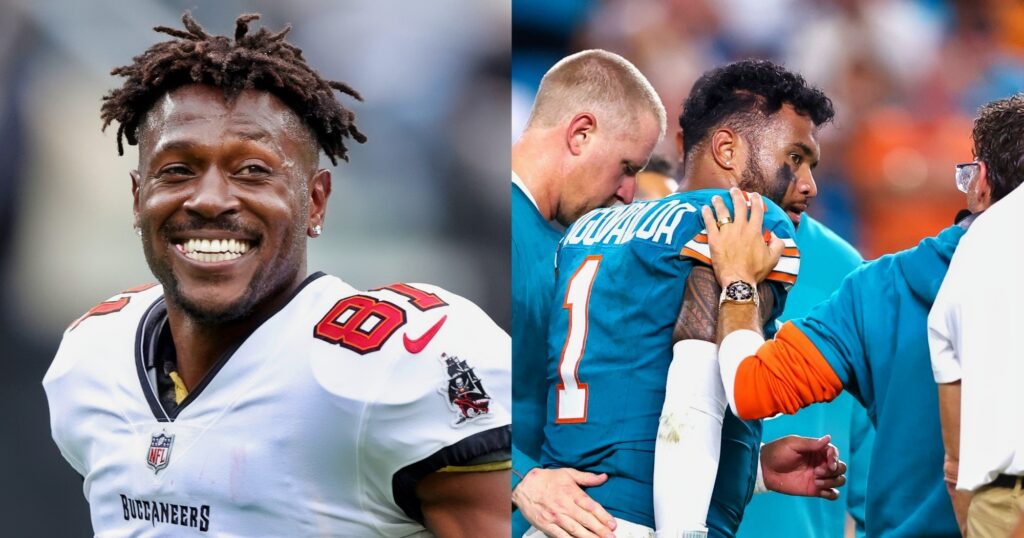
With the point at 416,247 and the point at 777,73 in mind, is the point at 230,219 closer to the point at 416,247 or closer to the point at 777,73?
the point at 416,247

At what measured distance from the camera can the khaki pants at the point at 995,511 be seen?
5.83ft

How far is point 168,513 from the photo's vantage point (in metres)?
2.15

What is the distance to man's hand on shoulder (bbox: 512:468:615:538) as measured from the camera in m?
2.04

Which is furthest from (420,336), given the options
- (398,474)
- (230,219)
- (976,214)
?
(976,214)

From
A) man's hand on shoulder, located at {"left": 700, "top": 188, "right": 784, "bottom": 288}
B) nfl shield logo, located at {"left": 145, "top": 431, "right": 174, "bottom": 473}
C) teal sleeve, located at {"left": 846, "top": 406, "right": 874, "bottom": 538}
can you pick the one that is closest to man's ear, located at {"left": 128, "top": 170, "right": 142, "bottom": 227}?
nfl shield logo, located at {"left": 145, "top": 431, "right": 174, "bottom": 473}

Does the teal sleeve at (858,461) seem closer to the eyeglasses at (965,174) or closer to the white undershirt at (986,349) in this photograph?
the white undershirt at (986,349)

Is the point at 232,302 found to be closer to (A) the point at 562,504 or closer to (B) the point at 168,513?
(B) the point at 168,513

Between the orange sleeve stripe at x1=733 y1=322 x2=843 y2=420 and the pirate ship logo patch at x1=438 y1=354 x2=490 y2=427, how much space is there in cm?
45

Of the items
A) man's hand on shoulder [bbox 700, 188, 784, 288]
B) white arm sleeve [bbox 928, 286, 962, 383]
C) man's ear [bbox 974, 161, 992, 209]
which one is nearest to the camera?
white arm sleeve [bbox 928, 286, 962, 383]

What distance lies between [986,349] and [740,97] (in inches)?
25.1

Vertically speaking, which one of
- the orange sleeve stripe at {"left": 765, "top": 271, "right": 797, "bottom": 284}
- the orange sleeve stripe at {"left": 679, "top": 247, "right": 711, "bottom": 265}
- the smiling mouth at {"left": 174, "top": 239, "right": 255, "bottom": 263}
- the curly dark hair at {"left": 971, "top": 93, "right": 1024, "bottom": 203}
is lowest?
the orange sleeve stripe at {"left": 765, "top": 271, "right": 797, "bottom": 284}

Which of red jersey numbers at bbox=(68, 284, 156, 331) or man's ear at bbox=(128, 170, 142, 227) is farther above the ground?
man's ear at bbox=(128, 170, 142, 227)

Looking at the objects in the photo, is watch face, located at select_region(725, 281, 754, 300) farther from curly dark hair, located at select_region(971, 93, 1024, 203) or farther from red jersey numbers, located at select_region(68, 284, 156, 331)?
red jersey numbers, located at select_region(68, 284, 156, 331)

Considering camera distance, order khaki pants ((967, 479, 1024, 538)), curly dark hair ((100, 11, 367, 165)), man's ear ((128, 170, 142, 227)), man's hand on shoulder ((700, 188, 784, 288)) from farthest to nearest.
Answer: man's ear ((128, 170, 142, 227)), curly dark hair ((100, 11, 367, 165)), man's hand on shoulder ((700, 188, 784, 288)), khaki pants ((967, 479, 1024, 538))
